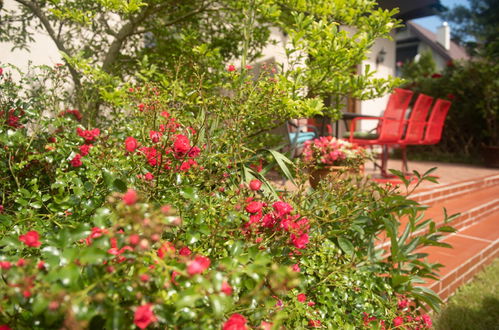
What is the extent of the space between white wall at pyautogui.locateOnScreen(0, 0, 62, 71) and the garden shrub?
185cm

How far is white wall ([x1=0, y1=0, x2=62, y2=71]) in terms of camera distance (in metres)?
3.13

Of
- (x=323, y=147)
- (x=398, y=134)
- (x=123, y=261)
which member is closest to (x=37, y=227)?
(x=123, y=261)

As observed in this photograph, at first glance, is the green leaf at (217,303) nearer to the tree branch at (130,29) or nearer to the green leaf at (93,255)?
the green leaf at (93,255)

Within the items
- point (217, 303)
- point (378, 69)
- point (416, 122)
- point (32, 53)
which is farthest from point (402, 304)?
point (378, 69)

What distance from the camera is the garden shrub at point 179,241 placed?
61 cm

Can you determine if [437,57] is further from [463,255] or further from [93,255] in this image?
[93,255]

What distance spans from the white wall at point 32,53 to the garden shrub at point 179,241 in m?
1.85

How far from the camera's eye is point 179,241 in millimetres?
955

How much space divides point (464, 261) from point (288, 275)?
2517 mm

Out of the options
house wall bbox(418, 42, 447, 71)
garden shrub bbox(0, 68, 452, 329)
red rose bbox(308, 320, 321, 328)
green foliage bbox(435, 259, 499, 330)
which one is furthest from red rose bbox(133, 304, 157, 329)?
house wall bbox(418, 42, 447, 71)

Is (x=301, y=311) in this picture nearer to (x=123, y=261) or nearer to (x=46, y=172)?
(x=123, y=261)

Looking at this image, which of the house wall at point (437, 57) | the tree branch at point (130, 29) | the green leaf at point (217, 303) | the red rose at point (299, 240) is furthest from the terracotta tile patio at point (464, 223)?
the house wall at point (437, 57)

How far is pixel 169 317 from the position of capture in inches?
24.6

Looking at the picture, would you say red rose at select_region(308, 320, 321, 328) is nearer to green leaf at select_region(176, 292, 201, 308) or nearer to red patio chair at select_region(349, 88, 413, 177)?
green leaf at select_region(176, 292, 201, 308)
